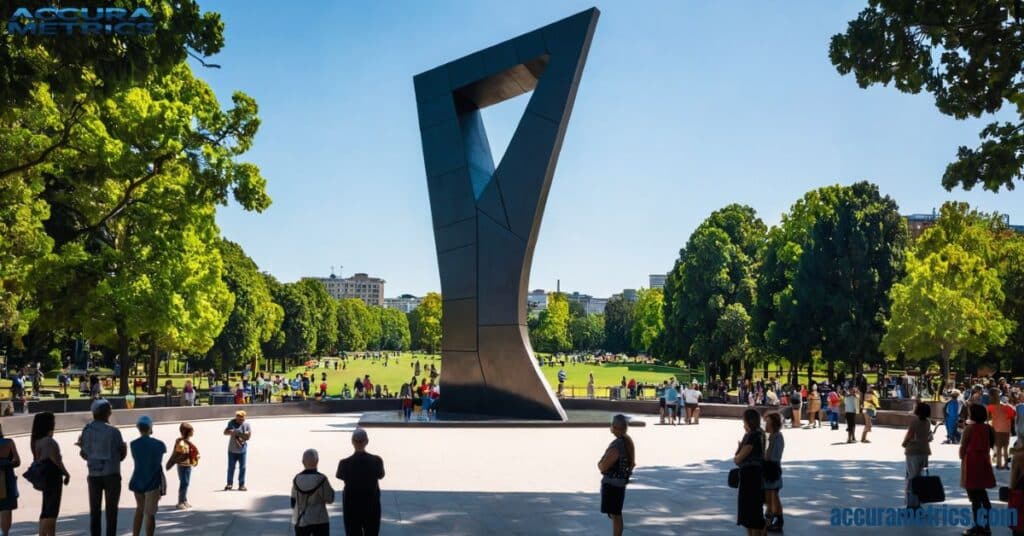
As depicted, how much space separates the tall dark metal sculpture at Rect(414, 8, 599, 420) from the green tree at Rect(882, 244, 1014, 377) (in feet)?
76.0

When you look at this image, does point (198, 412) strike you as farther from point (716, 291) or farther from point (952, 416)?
point (716, 291)

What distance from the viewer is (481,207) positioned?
23.6 metres

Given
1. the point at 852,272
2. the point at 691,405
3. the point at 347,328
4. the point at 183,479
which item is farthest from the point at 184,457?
the point at 347,328

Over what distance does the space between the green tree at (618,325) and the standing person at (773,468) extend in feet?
435

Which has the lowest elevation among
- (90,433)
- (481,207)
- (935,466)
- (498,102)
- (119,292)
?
(935,466)

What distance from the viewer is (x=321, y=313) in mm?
105562

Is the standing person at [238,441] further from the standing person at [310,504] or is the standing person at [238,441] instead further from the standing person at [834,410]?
the standing person at [834,410]

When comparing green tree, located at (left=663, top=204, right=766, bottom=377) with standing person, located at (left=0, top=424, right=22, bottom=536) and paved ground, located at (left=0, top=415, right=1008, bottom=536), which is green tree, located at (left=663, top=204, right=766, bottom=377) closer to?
paved ground, located at (left=0, top=415, right=1008, bottom=536)

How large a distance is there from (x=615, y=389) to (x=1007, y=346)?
27968 millimetres

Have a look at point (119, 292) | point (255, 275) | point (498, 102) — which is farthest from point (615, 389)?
point (255, 275)

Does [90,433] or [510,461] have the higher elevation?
[90,433]

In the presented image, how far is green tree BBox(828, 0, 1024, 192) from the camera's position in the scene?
38.8ft

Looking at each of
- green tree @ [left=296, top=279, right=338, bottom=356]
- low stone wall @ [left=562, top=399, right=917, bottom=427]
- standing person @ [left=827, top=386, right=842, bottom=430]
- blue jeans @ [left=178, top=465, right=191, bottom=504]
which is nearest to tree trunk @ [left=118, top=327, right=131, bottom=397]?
low stone wall @ [left=562, top=399, right=917, bottom=427]

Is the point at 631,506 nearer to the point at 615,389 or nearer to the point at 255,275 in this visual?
the point at 615,389
